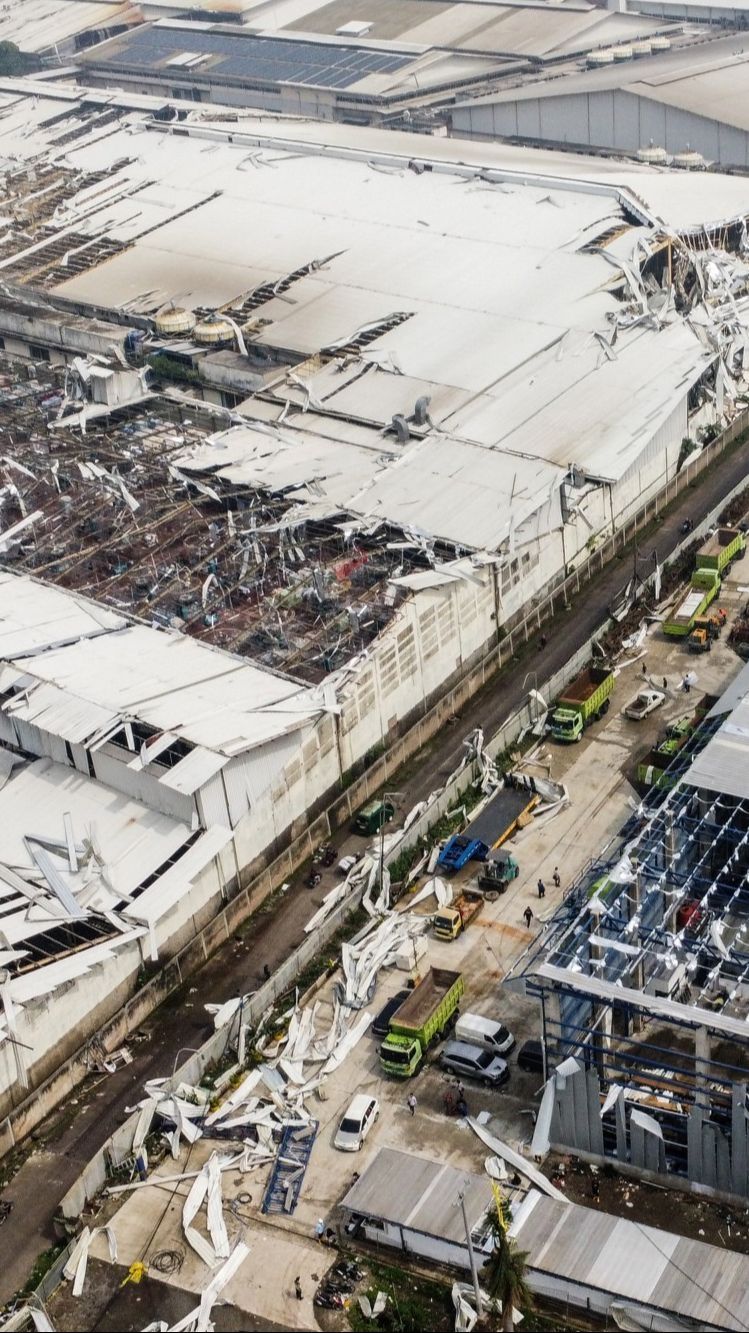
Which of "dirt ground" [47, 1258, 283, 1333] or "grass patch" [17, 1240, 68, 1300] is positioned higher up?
"dirt ground" [47, 1258, 283, 1333]

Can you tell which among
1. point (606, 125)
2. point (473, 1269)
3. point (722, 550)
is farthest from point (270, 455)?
point (606, 125)

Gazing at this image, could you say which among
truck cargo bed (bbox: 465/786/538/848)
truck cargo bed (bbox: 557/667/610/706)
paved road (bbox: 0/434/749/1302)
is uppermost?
truck cargo bed (bbox: 557/667/610/706)

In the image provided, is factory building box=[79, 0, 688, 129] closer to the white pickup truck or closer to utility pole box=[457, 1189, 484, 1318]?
the white pickup truck

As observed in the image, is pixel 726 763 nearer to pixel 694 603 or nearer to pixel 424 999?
pixel 424 999

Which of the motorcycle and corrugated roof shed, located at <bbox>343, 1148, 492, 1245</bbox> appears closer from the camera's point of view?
corrugated roof shed, located at <bbox>343, 1148, 492, 1245</bbox>

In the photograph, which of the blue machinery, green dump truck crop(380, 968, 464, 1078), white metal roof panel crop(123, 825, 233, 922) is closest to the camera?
the blue machinery

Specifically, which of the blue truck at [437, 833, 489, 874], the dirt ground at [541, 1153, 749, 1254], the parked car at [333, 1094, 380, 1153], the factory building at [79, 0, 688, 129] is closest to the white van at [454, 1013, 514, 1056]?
the parked car at [333, 1094, 380, 1153]
